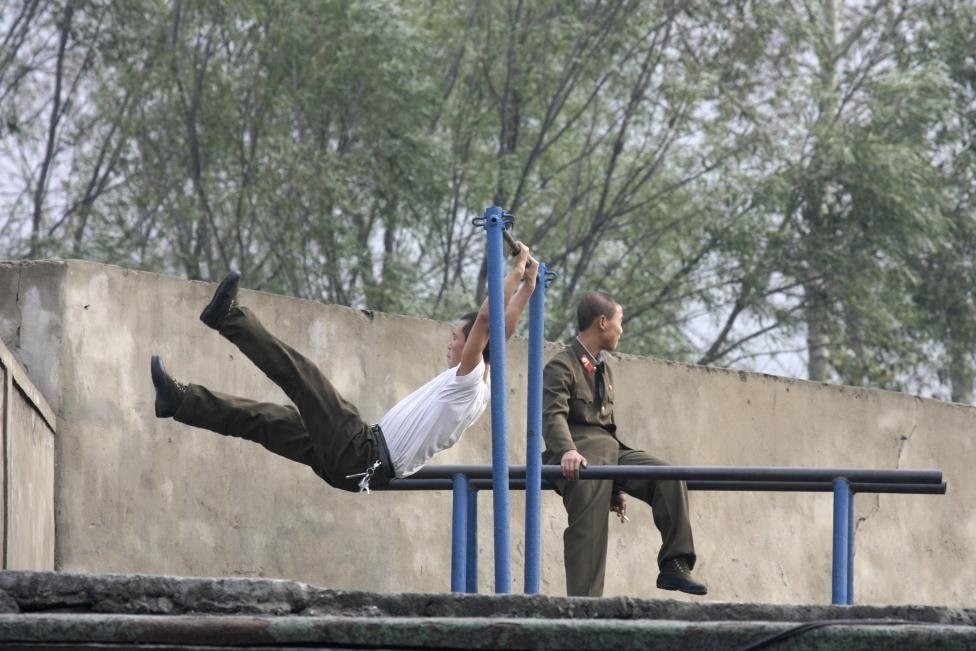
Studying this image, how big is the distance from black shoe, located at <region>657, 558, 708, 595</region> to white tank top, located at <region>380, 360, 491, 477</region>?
1.08 meters

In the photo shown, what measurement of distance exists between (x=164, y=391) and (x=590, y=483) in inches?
59.9

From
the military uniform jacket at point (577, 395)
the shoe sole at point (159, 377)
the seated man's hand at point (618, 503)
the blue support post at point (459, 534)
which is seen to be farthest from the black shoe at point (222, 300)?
the seated man's hand at point (618, 503)

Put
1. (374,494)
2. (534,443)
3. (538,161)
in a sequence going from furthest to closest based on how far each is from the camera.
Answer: (538,161) → (374,494) → (534,443)

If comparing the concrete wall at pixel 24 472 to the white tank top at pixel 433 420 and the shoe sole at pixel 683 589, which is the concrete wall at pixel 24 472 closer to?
the white tank top at pixel 433 420

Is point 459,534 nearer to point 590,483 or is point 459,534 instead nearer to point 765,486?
point 590,483

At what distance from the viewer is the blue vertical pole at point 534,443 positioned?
4.54 m

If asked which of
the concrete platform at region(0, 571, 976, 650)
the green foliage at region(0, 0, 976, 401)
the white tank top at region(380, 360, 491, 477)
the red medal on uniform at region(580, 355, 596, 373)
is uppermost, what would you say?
the green foliage at region(0, 0, 976, 401)

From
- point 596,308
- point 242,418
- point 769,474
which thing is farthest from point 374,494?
point 769,474

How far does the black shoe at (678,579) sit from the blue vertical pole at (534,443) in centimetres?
110

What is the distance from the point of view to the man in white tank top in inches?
197

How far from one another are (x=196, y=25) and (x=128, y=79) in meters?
0.74

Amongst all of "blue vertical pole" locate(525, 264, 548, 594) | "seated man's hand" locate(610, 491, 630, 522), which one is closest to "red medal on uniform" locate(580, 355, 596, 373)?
"seated man's hand" locate(610, 491, 630, 522)

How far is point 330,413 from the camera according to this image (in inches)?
199

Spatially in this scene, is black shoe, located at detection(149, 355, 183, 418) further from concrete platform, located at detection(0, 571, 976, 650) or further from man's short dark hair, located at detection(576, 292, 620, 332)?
concrete platform, located at detection(0, 571, 976, 650)
